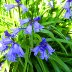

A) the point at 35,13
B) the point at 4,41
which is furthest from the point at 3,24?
the point at 4,41

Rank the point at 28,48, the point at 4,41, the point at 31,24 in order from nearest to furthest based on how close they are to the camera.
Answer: the point at 31,24 → the point at 4,41 → the point at 28,48

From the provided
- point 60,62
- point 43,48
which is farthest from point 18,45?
point 60,62

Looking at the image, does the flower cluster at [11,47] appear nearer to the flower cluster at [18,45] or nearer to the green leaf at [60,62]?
the flower cluster at [18,45]

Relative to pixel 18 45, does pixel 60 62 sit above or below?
below

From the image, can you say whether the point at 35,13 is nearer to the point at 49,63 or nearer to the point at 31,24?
the point at 49,63

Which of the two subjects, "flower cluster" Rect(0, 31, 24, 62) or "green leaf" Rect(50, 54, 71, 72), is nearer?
"flower cluster" Rect(0, 31, 24, 62)

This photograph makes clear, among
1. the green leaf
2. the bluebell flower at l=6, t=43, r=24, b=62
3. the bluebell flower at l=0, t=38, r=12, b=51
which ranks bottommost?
the green leaf

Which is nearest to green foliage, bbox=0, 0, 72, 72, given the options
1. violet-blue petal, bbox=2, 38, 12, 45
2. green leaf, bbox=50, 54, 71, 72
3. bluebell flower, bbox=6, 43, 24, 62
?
Answer: green leaf, bbox=50, 54, 71, 72

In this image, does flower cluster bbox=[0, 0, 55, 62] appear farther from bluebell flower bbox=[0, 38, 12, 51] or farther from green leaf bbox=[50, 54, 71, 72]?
green leaf bbox=[50, 54, 71, 72]

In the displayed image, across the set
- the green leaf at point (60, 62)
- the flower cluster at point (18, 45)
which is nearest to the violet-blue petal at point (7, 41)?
the flower cluster at point (18, 45)

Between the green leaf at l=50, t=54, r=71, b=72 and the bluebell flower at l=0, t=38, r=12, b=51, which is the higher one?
the bluebell flower at l=0, t=38, r=12, b=51

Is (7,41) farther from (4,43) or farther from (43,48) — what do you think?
(43,48)
